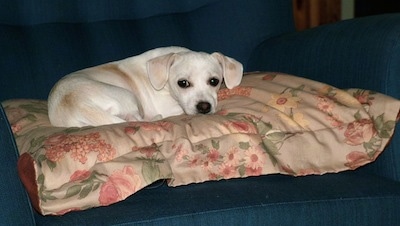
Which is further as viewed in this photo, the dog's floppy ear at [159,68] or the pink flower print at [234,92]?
the dog's floppy ear at [159,68]

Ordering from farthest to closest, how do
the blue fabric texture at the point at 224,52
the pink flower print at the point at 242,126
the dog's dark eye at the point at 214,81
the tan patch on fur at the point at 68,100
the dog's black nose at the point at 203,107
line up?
the dog's dark eye at the point at 214,81
the dog's black nose at the point at 203,107
the tan patch on fur at the point at 68,100
the pink flower print at the point at 242,126
the blue fabric texture at the point at 224,52

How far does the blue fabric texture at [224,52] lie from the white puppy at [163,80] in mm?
169

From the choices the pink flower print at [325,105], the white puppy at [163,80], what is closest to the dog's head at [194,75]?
the white puppy at [163,80]

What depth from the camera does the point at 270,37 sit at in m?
2.53

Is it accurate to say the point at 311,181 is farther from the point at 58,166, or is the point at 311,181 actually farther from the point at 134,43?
the point at 134,43

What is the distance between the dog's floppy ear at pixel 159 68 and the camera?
2285 mm

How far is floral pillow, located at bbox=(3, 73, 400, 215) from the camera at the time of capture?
1487 mm

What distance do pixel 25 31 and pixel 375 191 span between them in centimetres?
144

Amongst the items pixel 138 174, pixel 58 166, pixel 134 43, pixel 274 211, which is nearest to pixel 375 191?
pixel 274 211

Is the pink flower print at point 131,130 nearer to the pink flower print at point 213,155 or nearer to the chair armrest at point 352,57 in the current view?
the pink flower print at point 213,155

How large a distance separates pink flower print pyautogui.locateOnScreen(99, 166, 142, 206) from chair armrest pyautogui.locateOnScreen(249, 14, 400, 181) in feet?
2.40

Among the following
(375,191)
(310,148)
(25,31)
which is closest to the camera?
(375,191)

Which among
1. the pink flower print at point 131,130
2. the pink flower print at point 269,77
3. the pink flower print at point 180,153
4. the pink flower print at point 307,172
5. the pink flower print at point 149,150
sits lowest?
the pink flower print at point 307,172

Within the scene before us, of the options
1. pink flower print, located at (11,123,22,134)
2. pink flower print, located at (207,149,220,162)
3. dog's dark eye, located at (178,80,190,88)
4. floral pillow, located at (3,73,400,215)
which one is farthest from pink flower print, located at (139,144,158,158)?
dog's dark eye, located at (178,80,190,88)
